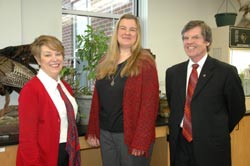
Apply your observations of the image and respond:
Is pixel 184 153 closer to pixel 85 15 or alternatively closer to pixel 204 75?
pixel 204 75

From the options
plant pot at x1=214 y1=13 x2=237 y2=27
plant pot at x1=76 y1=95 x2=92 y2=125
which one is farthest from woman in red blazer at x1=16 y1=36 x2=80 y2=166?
plant pot at x1=214 y1=13 x2=237 y2=27

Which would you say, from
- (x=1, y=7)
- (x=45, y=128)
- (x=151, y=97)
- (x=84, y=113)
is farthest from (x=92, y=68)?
(x=1, y=7)

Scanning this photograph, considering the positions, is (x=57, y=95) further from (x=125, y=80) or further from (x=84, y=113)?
(x=84, y=113)

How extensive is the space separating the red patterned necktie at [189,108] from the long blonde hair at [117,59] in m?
0.40

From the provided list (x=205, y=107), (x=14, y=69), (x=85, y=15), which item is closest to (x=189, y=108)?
(x=205, y=107)

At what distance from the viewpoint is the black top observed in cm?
172

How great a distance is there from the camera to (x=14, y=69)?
188 cm

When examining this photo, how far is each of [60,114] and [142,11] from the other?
2.30 meters

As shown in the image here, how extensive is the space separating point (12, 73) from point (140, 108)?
89cm

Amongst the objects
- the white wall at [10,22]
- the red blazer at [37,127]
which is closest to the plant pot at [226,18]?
the white wall at [10,22]

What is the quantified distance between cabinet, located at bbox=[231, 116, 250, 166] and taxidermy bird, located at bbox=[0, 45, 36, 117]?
2.05 metres

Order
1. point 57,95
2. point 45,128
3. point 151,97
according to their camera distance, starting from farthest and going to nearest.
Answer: point 151,97
point 57,95
point 45,128

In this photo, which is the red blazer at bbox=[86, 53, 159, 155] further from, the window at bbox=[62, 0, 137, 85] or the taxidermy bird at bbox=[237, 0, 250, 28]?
the taxidermy bird at bbox=[237, 0, 250, 28]

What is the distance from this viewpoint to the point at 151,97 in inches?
66.5
